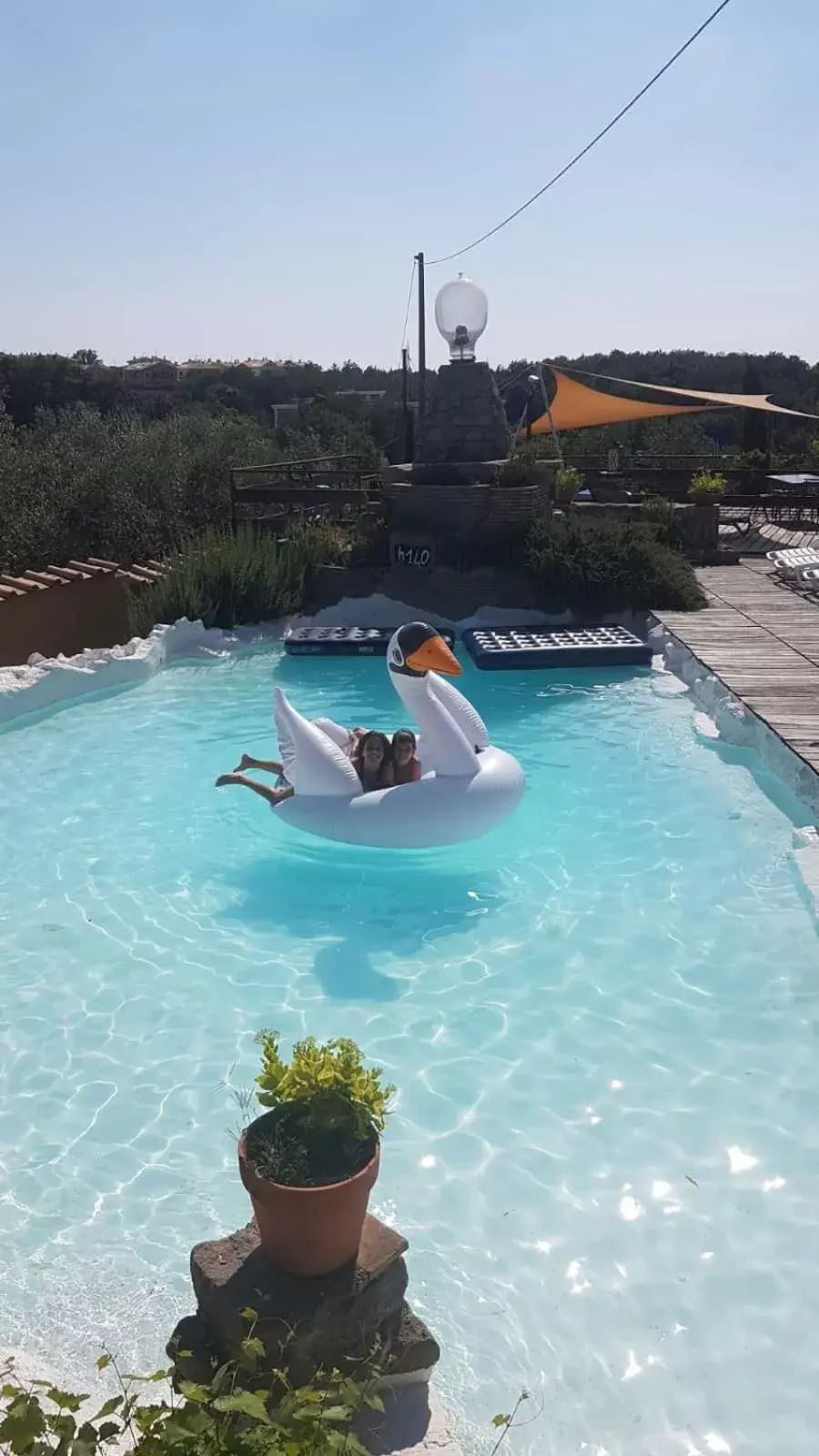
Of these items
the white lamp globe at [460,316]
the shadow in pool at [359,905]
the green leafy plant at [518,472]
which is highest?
the white lamp globe at [460,316]

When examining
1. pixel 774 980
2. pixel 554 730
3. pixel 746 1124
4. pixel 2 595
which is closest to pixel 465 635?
pixel 554 730

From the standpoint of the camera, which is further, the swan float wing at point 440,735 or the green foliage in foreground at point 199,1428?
the swan float wing at point 440,735

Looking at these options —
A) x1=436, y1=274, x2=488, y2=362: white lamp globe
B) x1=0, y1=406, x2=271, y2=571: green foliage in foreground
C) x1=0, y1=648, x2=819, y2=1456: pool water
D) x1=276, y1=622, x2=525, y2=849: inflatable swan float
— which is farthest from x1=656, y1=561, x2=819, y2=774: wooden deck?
x1=0, y1=406, x2=271, y2=571: green foliage in foreground

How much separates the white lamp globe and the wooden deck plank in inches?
170

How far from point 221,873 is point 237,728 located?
3033 mm

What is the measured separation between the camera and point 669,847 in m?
7.10

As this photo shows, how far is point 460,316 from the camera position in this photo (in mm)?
13805

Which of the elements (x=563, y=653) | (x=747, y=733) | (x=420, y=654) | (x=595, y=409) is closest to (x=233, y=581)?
(x=563, y=653)

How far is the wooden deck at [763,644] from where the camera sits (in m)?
8.62

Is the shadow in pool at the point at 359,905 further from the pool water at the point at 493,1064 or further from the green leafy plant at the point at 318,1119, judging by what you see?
the green leafy plant at the point at 318,1119

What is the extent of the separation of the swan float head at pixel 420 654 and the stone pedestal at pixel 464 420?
764 cm

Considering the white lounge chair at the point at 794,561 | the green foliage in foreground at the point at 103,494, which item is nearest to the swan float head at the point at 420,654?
the white lounge chair at the point at 794,561

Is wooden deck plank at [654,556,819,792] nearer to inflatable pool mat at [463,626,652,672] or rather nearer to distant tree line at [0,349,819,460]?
inflatable pool mat at [463,626,652,672]

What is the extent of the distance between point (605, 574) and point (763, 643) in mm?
2503
